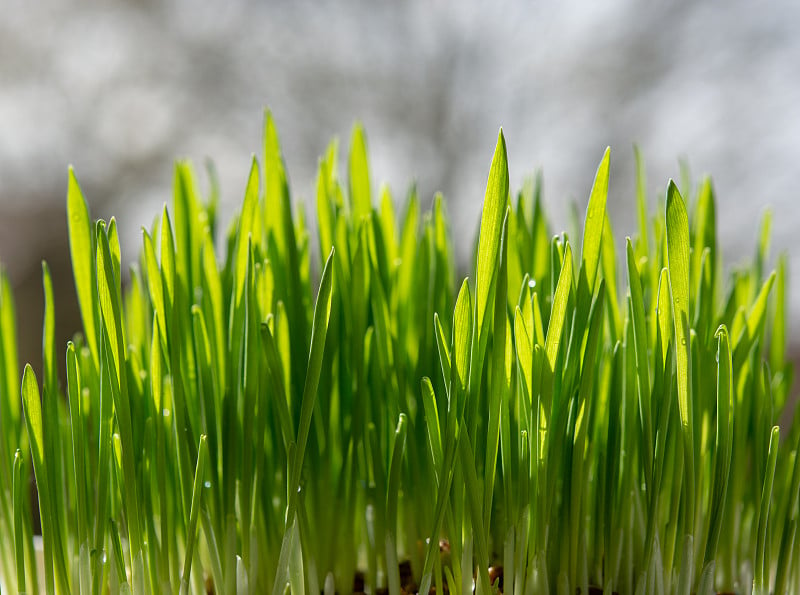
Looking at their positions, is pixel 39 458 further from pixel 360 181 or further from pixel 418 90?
pixel 418 90

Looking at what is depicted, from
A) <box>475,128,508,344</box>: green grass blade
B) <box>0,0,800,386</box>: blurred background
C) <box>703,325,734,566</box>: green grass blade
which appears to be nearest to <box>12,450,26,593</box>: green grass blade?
<box>475,128,508,344</box>: green grass blade

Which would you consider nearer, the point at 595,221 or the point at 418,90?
the point at 595,221

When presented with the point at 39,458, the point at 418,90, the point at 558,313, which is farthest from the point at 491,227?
the point at 418,90

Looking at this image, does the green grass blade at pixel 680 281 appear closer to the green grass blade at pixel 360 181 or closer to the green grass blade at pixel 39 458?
the green grass blade at pixel 360 181

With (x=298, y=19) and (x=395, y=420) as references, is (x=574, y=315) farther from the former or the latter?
(x=298, y=19)

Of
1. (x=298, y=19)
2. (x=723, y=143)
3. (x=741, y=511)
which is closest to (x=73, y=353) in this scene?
(x=741, y=511)

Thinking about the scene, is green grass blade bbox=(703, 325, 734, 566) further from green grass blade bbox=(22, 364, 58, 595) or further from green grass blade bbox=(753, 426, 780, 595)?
green grass blade bbox=(22, 364, 58, 595)

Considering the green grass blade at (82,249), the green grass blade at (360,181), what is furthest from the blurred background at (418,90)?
the green grass blade at (82,249)
